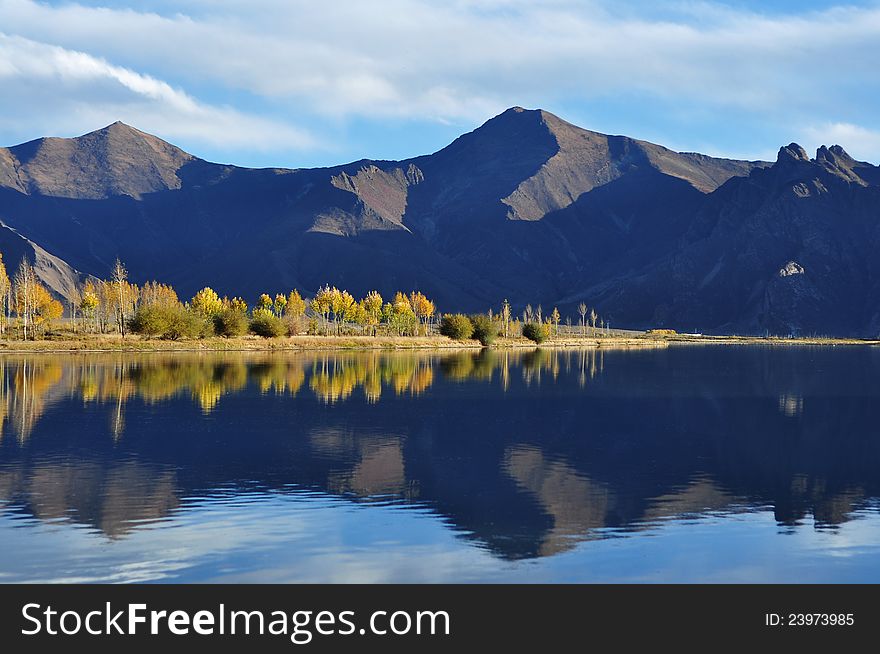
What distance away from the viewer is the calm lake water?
21.9m

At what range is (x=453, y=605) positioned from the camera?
18.7 m

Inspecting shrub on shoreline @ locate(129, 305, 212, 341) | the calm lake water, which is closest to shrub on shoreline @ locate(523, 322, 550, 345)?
shrub on shoreline @ locate(129, 305, 212, 341)

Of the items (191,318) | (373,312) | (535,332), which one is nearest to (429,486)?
(191,318)

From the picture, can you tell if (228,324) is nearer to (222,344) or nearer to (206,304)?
(222,344)

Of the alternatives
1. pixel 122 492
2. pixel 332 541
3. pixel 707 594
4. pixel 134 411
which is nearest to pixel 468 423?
pixel 134 411

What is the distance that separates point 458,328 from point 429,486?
128 metres

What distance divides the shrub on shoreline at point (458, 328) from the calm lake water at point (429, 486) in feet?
301

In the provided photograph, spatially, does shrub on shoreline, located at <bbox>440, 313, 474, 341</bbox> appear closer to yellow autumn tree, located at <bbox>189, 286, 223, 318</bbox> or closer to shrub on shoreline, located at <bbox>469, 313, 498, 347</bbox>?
shrub on shoreline, located at <bbox>469, 313, 498, 347</bbox>

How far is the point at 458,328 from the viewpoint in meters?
159

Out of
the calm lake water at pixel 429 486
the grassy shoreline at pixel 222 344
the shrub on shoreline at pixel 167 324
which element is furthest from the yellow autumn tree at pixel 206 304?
the calm lake water at pixel 429 486

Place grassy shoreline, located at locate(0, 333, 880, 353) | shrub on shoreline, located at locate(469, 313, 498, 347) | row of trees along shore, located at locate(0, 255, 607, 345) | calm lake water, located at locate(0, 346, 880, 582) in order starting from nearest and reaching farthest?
calm lake water, located at locate(0, 346, 880, 582)
grassy shoreline, located at locate(0, 333, 880, 353)
row of trees along shore, located at locate(0, 255, 607, 345)
shrub on shoreline, located at locate(469, 313, 498, 347)

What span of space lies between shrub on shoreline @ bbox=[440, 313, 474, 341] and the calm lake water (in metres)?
91.7

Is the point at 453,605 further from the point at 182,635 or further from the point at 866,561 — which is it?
the point at 866,561

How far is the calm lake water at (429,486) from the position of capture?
21.9 m
